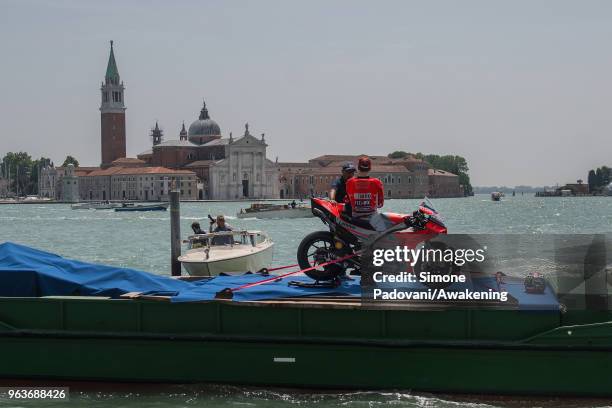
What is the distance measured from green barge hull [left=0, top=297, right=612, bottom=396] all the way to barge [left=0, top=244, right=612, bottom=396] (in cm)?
1

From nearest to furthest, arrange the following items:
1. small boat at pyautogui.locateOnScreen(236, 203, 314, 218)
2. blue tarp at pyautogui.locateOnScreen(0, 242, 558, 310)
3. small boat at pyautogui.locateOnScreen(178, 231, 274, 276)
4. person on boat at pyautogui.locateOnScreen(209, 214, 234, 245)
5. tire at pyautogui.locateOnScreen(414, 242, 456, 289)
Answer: tire at pyautogui.locateOnScreen(414, 242, 456, 289), blue tarp at pyautogui.locateOnScreen(0, 242, 558, 310), small boat at pyautogui.locateOnScreen(178, 231, 274, 276), person on boat at pyautogui.locateOnScreen(209, 214, 234, 245), small boat at pyautogui.locateOnScreen(236, 203, 314, 218)

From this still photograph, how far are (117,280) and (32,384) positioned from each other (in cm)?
163

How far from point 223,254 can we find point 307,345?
37.7 feet

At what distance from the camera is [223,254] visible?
2250cm

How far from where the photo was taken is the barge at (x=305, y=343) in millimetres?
10781

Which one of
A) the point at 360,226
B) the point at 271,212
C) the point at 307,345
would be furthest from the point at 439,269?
the point at 271,212

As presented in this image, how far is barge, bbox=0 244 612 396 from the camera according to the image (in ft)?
35.4

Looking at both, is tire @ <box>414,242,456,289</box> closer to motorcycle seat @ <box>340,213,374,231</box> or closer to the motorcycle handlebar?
the motorcycle handlebar

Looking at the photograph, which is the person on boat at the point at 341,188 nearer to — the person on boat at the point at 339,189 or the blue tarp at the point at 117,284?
the person on boat at the point at 339,189

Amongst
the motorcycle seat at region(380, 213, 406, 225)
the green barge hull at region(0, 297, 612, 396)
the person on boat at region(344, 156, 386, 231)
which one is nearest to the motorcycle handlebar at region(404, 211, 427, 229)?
the motorcycle seat at region(380, 213, 406, 225)

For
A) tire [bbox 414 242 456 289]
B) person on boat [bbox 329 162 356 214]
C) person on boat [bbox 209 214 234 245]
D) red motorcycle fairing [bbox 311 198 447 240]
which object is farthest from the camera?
person on boat [bbox 209 214 234 245]

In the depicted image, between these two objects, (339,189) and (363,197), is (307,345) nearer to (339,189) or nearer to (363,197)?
(363,197)

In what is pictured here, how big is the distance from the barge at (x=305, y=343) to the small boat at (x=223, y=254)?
8.72m

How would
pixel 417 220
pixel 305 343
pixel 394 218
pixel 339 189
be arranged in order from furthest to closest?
pixel 339 189 < pixel 394 218 < pixel 417 220 < pixel 305 343
